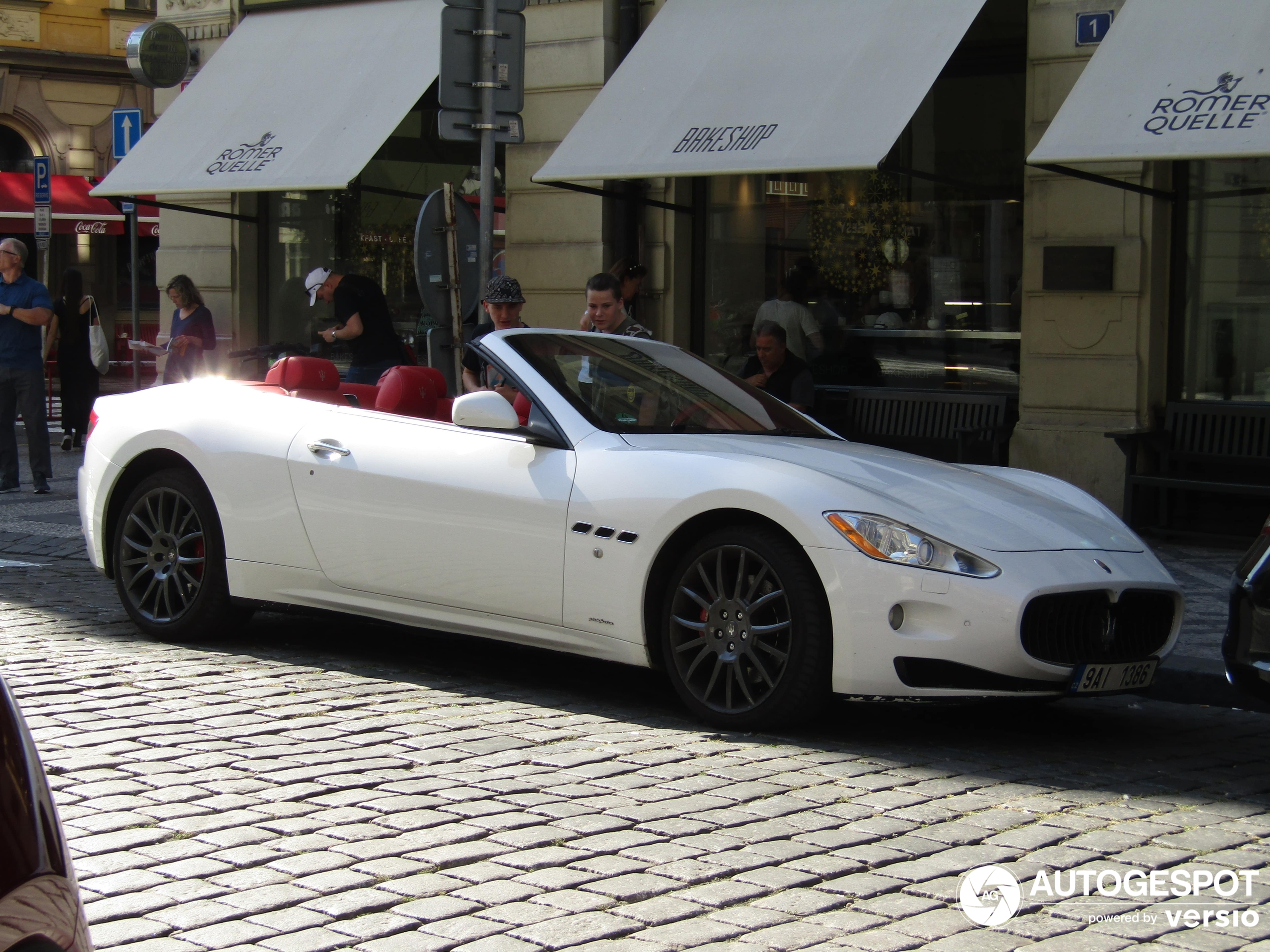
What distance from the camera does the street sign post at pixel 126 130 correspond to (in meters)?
16.3

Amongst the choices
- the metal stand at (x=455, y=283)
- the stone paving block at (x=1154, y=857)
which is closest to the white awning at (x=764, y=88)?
the metal stand at (x=455, y=283)

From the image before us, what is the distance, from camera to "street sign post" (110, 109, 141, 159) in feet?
53.6

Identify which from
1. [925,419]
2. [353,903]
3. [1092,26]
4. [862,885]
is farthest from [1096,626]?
[1092,26]

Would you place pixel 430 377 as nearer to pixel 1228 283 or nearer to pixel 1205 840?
pixel 1205 840

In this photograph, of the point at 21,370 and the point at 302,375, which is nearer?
the point at 302,375

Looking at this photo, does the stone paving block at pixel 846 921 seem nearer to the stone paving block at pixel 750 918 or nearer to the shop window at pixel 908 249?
the stone paving block at pixel 750 918

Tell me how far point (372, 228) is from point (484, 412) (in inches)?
424

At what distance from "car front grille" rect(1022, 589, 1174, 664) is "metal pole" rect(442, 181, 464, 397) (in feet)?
16.0

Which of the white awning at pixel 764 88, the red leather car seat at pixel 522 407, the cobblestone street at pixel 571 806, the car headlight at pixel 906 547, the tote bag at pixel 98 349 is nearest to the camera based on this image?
the cobblestone street at pixel 571 806

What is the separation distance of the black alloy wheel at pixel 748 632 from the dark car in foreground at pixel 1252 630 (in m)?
1.23

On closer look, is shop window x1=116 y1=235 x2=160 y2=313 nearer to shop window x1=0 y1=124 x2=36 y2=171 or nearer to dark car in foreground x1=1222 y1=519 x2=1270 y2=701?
shop window x1=0 y1=124 x2=36 y2=171

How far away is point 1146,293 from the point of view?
11242 mm

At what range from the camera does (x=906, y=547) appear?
5.36 meters

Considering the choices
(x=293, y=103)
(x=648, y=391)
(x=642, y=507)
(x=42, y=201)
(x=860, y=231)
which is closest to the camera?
(x=642, y=507)
